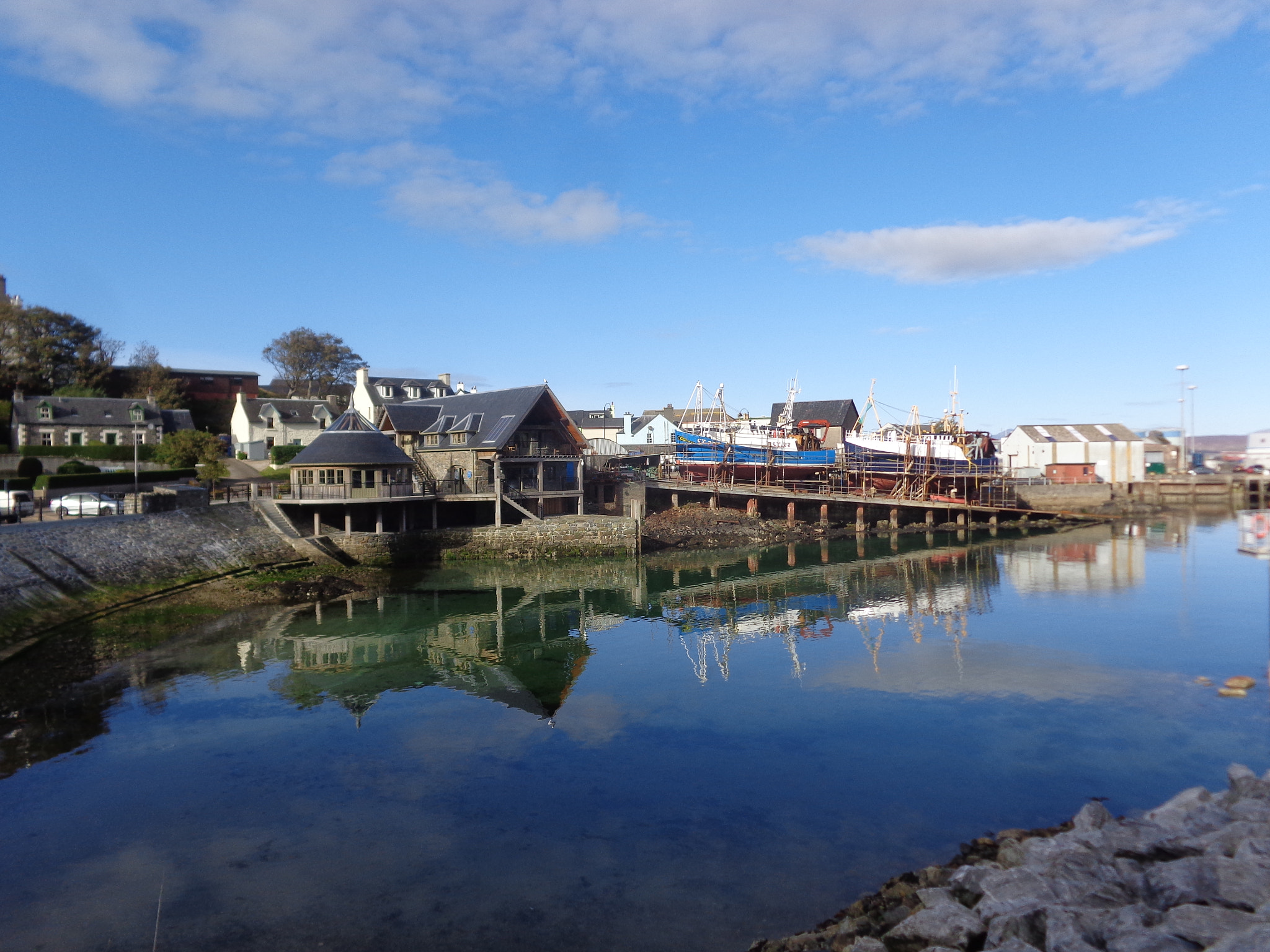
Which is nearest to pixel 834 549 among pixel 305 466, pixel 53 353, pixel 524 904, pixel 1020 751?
pixel 305 466

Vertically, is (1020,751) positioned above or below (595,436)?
below

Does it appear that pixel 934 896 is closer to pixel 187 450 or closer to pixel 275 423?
pixel 187 450

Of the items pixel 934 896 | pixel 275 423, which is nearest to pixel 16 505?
pixel 275 423

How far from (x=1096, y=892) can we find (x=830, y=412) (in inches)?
2784

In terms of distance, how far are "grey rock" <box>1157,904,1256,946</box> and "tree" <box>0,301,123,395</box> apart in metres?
70.6

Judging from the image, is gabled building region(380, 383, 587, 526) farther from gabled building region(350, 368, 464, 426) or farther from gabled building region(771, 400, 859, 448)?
gabled building region(771, 400, 859, 448)

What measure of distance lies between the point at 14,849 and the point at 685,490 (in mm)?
43999

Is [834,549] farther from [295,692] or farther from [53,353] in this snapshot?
[53,353]

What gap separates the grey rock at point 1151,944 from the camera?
711 centimetres

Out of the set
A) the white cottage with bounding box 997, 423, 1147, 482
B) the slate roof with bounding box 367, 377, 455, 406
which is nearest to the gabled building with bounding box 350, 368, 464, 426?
the slate roof with bounding box 367, 377, 455, 406

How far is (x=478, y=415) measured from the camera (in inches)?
1721

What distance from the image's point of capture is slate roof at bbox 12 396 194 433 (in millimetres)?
54438

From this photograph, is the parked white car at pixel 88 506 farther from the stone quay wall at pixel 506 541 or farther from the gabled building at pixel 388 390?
the gabled building at pixel 388 390

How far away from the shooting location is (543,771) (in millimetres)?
14211
